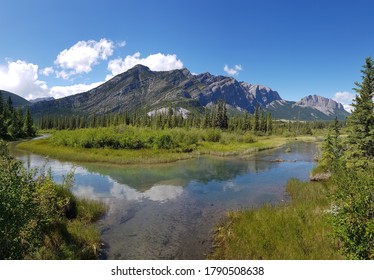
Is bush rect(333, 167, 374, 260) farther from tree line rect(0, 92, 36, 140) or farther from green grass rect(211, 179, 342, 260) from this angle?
tree line rect(0, 92, 36, 140)

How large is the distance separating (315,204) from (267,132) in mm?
128844

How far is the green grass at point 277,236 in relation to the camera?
11.1 meters

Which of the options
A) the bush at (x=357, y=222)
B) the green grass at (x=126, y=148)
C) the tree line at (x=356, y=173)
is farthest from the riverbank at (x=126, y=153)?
the bush at (x=357, y=222)

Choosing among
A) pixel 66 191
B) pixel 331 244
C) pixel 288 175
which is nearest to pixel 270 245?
pixel 331 244

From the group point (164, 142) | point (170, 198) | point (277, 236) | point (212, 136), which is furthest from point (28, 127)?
point (277, 236)

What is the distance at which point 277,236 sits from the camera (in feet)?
41.8

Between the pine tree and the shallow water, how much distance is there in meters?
8.01

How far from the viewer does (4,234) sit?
25.9 ft

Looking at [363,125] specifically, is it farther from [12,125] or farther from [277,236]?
[12,125]

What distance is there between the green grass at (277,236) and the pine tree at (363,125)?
1085cm

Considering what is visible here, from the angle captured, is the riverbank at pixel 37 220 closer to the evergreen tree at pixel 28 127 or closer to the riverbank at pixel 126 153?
the riverbank at pixel 126 153

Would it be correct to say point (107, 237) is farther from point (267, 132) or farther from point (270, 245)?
point (267, 132)

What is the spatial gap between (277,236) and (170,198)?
13671 millimetres

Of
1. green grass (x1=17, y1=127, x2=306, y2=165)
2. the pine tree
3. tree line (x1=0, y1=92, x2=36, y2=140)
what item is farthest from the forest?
tree line (x1=0, y1=92, x2=36, y2=140)
